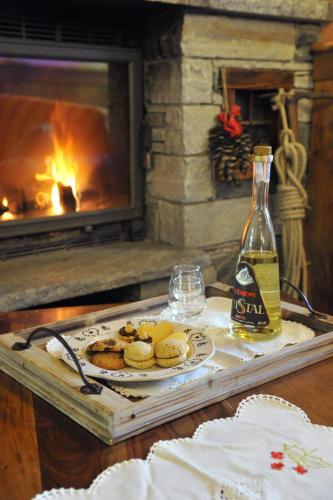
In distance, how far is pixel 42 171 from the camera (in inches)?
95.1

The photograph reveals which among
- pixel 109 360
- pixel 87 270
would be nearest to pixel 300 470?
pixel 109 360

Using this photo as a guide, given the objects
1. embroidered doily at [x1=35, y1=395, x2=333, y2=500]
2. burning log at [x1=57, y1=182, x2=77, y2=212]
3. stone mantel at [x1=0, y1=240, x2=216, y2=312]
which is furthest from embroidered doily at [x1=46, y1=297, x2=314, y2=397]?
burning log at [x1=57, y1=182, x2=77, y2=212]

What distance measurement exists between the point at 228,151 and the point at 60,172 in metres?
0.65

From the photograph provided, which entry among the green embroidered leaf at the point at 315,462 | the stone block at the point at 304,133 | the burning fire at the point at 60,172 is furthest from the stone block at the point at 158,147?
the green embroidered leaf at the point at 315,462

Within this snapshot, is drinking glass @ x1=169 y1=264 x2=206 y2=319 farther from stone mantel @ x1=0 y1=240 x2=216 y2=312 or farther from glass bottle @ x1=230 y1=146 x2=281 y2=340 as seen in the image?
stone mantel @ x1=0 y1=240 x2=216 y2=312

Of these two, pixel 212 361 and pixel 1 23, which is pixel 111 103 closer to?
pixel 1 23

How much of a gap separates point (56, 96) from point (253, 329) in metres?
1.52

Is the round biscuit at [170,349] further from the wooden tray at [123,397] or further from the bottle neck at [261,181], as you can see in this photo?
the bottle neck at [261,181]

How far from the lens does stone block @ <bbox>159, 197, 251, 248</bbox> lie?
2494mm

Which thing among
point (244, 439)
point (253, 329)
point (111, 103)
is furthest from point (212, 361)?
point (111, 103)

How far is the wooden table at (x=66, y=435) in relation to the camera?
771 millimetres

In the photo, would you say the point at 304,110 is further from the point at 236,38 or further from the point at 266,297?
the point at 266,297

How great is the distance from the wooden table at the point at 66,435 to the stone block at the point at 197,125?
1486mm

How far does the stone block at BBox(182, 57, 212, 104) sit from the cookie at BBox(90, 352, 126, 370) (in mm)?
1539
